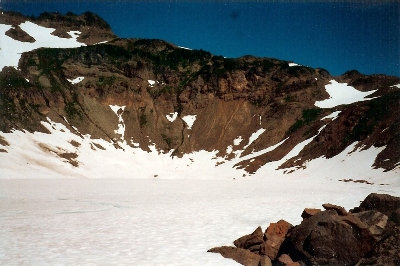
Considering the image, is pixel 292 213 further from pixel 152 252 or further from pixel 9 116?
pixel 9 116

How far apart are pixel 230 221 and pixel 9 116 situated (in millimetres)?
84279

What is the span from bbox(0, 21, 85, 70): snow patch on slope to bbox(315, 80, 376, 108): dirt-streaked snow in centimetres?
10627

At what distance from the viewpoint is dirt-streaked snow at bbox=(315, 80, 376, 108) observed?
11544cm

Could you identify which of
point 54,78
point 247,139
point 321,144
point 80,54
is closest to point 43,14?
point 80,54

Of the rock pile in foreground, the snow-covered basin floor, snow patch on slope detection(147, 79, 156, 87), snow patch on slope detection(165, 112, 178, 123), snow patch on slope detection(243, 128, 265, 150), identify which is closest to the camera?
the rock pile in foreground

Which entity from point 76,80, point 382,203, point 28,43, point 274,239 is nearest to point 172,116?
point 76,80

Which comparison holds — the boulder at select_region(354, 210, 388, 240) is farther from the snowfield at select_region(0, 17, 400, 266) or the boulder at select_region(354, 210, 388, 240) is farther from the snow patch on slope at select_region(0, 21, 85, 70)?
the snow patch on slope at select_region(0, 21, 85, 70)

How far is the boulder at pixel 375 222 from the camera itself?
11.9 m

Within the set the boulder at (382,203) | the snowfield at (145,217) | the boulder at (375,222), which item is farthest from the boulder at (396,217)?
the snowfield at (145,217)

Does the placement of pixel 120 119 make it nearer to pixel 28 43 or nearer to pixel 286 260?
pixel 28 43

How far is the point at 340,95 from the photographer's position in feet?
412

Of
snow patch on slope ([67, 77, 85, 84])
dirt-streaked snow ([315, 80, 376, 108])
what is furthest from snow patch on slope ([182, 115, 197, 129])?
dirt-streaked snow ([315, 80, 376, 108])

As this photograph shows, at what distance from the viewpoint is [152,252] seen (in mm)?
12961

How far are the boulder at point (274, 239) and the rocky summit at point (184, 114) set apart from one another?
38820 millimetres
